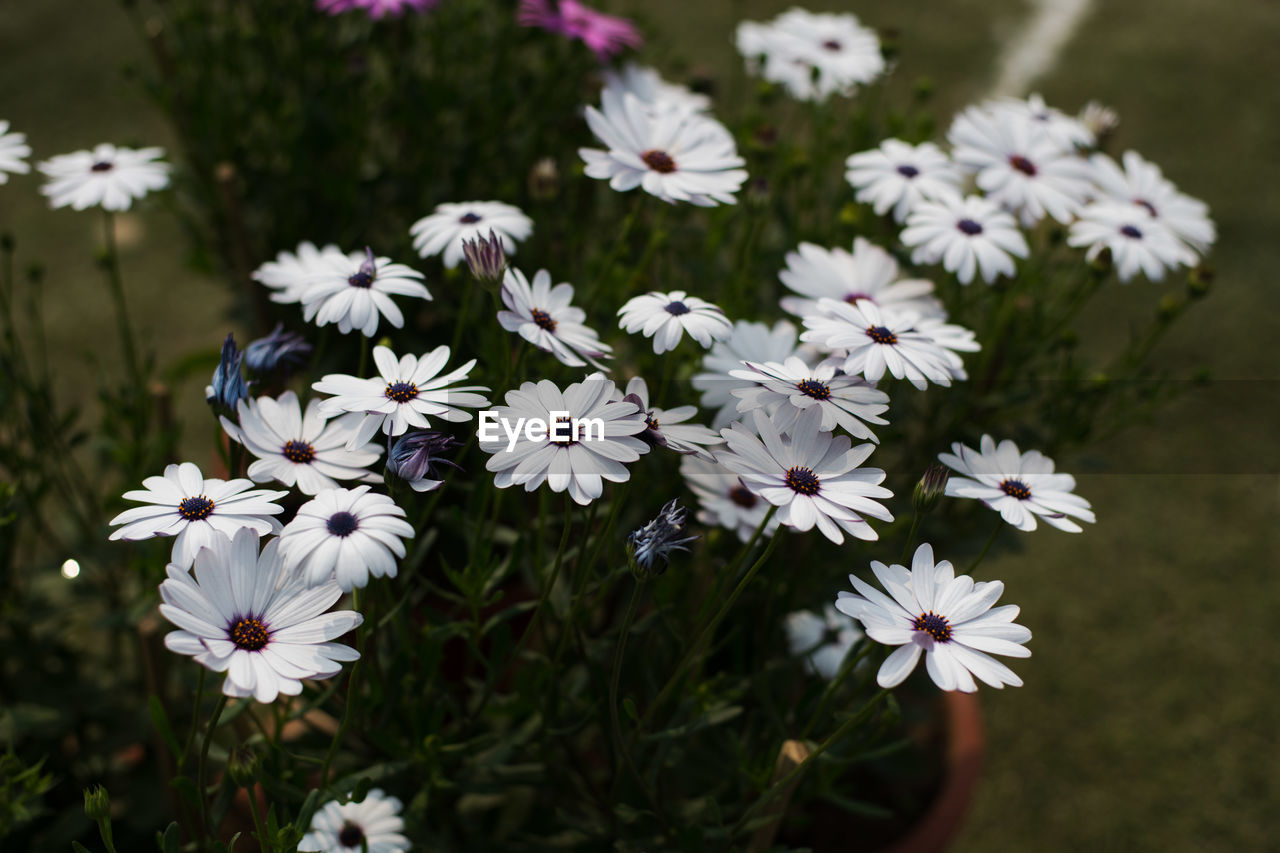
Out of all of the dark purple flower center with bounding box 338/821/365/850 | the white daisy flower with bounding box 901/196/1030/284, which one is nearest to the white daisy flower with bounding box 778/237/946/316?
the white daisy flower with bounding box 901/196/1030/284

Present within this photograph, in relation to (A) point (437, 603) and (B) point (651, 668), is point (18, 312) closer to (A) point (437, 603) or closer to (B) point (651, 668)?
(A) point (437, 603)

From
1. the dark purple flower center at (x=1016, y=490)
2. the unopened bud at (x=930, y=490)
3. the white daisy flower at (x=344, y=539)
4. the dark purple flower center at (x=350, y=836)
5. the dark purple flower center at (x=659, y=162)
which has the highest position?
the dark purple flower center at (x=659, y=162)

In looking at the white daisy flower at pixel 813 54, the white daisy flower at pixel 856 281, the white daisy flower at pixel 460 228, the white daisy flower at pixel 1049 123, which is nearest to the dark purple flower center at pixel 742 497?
the white daisy flower at pixel 856 281

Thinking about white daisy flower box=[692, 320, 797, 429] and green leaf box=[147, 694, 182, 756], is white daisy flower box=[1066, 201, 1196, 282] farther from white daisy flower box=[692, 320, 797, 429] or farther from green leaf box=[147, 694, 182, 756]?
green leaf box=[147, 694, 182, 756]

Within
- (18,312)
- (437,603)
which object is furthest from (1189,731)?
(18,312)

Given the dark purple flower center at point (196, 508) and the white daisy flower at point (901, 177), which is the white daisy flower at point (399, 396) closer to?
the dark purple flower center at point (196, 508)

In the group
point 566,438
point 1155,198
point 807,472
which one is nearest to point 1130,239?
point 1155,198
